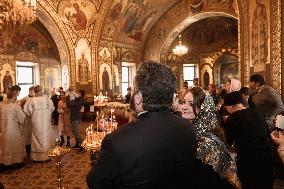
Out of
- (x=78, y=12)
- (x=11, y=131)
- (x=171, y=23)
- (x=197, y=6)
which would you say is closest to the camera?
(x=11, y=131)

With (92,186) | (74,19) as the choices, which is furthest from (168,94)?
(74,19)

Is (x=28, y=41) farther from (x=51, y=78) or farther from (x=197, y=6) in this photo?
(x=197, y=6)

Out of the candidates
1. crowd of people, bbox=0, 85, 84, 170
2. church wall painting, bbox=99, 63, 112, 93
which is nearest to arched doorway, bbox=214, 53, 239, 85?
church wall painting, bbox=99, 63, 112, 93

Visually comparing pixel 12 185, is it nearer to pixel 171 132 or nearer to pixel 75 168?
pixel 75 168

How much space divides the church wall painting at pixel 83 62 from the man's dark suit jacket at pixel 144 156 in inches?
548

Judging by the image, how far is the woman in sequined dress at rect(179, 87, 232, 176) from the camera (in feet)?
6.54

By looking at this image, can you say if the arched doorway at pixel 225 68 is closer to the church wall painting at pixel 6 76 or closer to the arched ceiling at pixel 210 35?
the arched ceiling at pixel 210 35

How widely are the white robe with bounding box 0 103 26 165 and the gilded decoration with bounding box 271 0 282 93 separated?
5.87 m

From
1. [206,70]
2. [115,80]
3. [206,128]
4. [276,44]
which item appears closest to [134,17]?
[115,80]

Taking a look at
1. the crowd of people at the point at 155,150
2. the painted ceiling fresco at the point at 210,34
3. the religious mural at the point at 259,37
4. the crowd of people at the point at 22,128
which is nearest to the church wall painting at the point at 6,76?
the crowd of people at the point at 22,128

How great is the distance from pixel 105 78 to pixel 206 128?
45.4ft

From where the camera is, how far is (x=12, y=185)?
5.41 meters

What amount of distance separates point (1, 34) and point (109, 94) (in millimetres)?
6068

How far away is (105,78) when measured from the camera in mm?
15766
